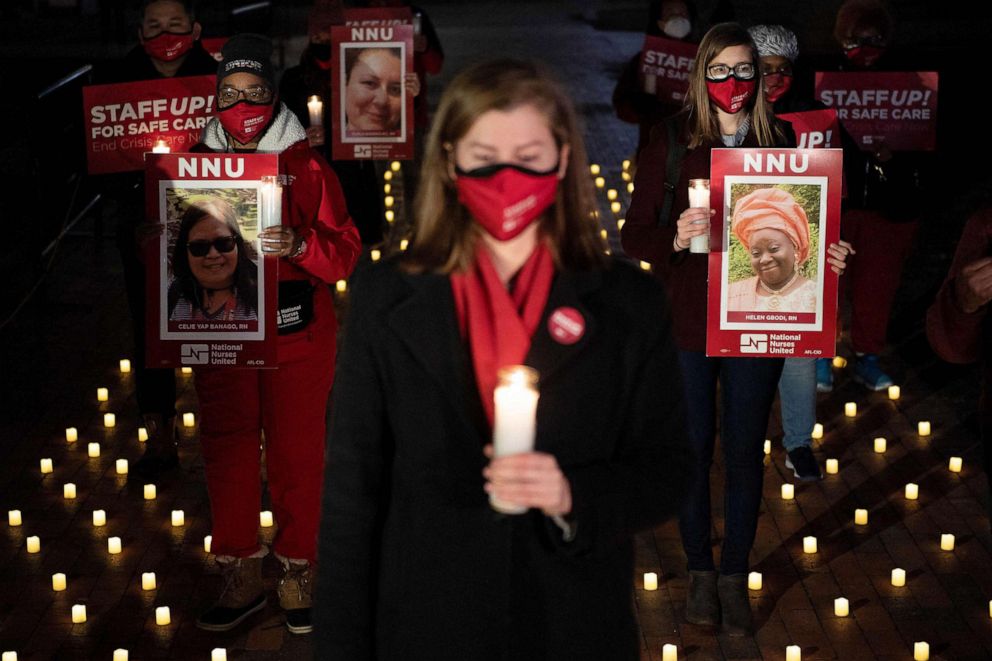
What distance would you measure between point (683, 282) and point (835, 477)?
2.48m

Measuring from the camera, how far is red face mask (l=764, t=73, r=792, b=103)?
21.4 ft

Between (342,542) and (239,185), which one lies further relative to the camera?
(239,185)

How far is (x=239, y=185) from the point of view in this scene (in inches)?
215

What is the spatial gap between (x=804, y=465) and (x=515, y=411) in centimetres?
511

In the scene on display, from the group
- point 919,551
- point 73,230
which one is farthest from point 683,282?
point 73,230

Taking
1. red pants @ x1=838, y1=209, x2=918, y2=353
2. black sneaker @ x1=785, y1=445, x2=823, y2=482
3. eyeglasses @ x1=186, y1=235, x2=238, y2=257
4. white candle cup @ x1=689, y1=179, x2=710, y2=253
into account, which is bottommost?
black sneaker @ x1=785, y1=445, x2=823, y2=482

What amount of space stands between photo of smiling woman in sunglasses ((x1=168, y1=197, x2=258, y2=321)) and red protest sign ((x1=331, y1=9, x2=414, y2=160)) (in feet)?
12.6

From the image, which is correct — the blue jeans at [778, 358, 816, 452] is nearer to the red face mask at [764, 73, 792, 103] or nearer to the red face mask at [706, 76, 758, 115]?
the red face mask at [764, 73, 792, 103]

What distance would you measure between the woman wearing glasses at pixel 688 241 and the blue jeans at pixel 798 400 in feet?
5.50

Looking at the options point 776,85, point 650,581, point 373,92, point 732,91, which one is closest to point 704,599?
point 650,581

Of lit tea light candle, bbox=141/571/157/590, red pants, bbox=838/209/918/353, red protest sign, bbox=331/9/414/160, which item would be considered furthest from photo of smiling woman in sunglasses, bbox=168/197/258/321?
red pants, bbox=838/209/918/353

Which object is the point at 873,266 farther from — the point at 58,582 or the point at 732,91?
the point at 58,582

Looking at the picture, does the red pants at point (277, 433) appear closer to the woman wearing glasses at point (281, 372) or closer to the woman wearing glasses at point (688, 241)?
the woman wearing glasses at point (281, 372)

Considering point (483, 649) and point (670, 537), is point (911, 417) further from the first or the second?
point (483, 649)
